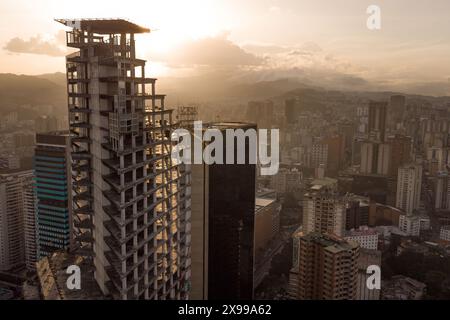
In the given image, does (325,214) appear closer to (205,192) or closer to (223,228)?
(223,228)

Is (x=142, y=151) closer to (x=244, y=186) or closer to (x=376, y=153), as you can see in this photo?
(x=244, y=186)

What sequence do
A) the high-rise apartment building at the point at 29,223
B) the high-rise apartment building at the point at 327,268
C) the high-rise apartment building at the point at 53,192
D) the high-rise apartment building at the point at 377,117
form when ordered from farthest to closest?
the high-rise apartment building at the point at 377,117, the high-rise apartment building at the point at 29,223, the high-rise apartment building at the point at 53,192, the high-rise apartment building at the point at 327,268

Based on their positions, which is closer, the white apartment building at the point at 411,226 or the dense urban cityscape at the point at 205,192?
the dense urban cityscape at the point at 205,192

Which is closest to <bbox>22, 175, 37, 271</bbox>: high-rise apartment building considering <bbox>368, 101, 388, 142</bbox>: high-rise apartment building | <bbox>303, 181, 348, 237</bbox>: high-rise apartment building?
<bbox>303, 181, 348, 237</bbox>: high-rise apartment building

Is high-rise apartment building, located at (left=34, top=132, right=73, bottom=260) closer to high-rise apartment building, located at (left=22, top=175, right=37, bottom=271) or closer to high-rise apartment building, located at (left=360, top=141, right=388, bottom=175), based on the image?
high-rise apartment building, located at (left=22, top=175, right=37, bottom=271)

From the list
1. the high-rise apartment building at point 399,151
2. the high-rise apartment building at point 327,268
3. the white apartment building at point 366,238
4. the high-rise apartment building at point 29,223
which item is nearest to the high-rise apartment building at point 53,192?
the high-rise apartment building at point 29,223

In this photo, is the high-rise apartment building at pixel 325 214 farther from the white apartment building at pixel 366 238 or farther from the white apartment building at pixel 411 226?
the white apartment building at pixel 411 226
